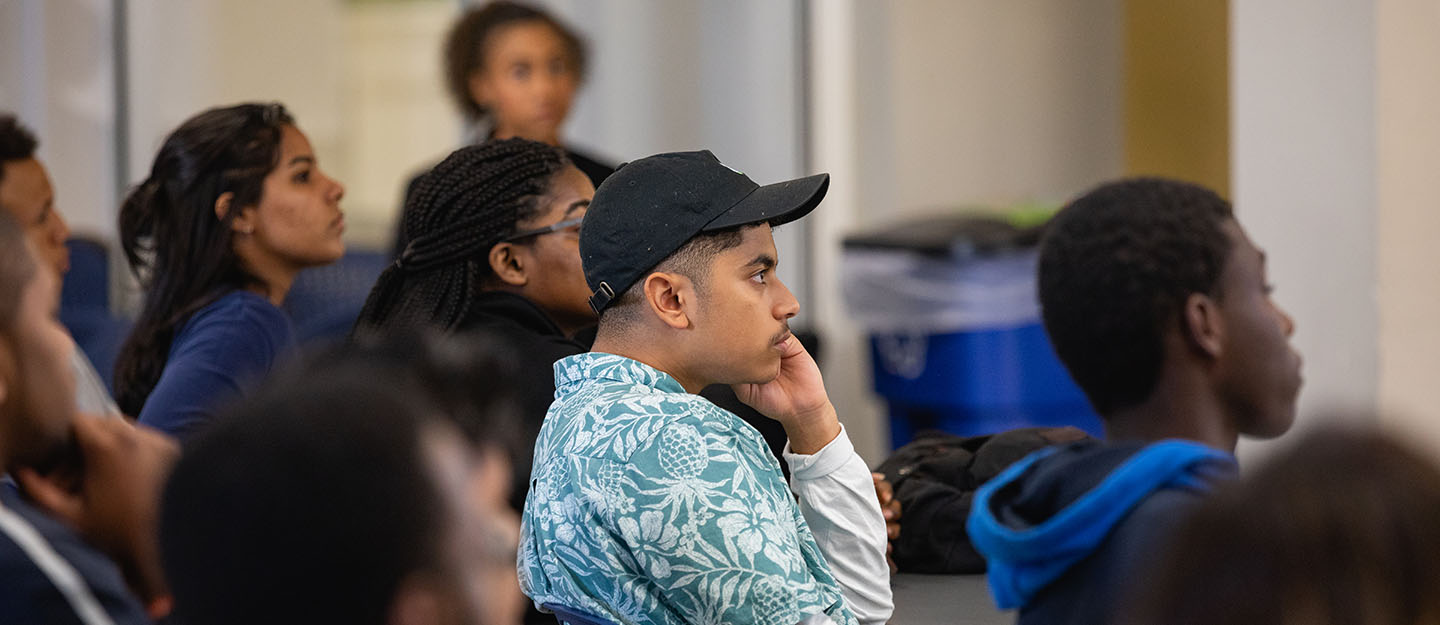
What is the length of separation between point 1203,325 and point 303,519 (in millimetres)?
921

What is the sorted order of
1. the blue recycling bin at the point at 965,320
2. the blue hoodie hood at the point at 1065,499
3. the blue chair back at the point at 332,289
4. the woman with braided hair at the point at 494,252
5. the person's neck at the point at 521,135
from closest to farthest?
1. the blue hoodie hood at the point at 1065,499
2. the woman with braided hair at the point at 494,252
3. the person's neck at the point at 521,135
4. the blue recycling bin at the point at 965,320
5. the blue chair back at the point at 332,289

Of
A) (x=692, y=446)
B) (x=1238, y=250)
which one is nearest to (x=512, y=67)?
(x=692, y=446)

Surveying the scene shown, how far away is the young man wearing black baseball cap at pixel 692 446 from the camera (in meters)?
1.52

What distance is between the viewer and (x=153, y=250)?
9.52 ft

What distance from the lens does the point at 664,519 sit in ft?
4.97

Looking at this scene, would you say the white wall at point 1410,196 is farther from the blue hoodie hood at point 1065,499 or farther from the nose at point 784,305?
the blue hoodie hood at point 1065,499

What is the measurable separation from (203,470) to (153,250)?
6.99 feet

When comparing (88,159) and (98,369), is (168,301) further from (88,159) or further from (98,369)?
(88,159)

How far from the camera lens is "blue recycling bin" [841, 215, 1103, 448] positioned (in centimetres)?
464

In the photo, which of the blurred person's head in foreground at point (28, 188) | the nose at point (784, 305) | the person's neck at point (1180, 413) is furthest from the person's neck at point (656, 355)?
the blurred person's head in foreground at point (28, 188)

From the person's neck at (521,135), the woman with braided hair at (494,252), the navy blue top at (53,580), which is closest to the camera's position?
the navy blue top at (53,580)

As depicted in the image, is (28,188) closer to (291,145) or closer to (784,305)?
(291,145)

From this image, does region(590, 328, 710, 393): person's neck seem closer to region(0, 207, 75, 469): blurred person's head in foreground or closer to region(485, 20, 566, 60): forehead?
region(0, 207, 75, 469): blurred person's head in foreground

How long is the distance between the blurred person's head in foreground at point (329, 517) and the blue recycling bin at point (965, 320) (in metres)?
3.78
